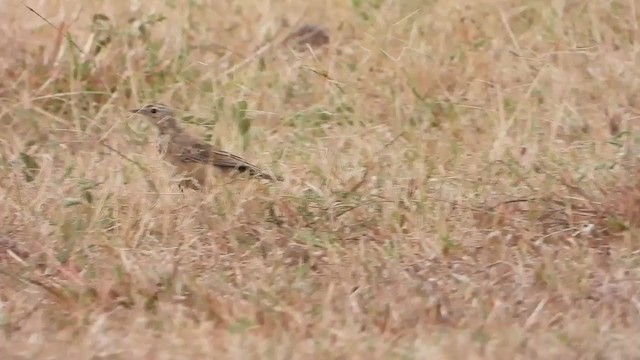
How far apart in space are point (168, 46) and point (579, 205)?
2.96 metres

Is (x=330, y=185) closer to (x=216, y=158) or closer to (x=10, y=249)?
(x=216, y=158)

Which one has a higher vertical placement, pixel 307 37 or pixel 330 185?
pixel 307 37

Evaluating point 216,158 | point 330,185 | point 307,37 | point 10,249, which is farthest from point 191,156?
point 307,37

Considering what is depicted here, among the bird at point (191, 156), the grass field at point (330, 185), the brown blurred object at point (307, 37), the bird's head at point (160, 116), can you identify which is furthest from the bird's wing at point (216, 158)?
the brown blurred object at point (307, 37)

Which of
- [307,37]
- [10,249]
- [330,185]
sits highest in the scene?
[307,37]

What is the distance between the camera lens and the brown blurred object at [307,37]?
776cm

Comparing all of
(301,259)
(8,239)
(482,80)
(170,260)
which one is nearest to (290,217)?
(301,259)

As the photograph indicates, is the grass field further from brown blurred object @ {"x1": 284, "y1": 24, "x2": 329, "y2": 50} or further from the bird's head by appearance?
the bird's head

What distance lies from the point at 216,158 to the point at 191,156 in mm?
160

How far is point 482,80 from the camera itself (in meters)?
7.19

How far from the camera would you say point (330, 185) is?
5746 millimetres

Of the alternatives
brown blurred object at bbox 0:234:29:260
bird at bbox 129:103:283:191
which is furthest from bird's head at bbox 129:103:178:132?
brown blurred object at bbox 0:234:29:260

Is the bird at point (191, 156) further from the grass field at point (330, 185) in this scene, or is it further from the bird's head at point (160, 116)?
the grass field at point (330, 185)

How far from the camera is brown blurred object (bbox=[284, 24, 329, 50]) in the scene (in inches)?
306
